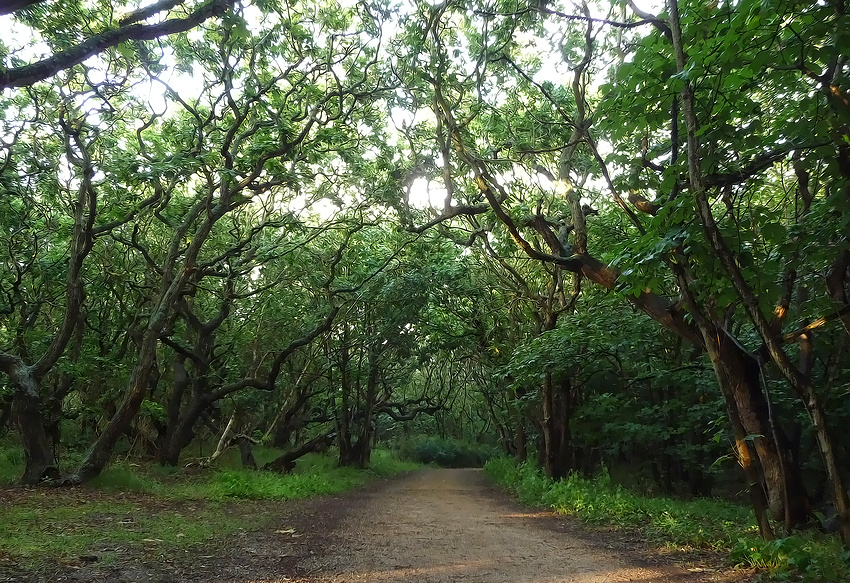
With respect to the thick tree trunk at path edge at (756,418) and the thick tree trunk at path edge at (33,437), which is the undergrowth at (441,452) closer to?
the thick tree trunk at path edge at (33,437)

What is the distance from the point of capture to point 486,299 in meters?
19.3

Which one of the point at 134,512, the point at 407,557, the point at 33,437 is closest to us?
the point at 407,557

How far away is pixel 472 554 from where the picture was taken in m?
6.88

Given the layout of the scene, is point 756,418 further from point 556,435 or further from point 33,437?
point 33,437

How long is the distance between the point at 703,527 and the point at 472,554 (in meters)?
3.56

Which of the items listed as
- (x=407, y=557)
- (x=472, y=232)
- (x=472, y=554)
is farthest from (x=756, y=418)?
(x=472, y=232)

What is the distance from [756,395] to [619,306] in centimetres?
632

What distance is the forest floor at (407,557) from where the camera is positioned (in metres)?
5.54

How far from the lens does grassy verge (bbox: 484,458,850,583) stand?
5539mm

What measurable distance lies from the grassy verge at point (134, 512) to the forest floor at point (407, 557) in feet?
1.27

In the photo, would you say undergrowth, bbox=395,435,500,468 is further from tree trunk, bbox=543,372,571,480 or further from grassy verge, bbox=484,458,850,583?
grassy verge, bbox=484,458,850,583

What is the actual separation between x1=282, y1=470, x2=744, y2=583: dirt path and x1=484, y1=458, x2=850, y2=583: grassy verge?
1.92 feet

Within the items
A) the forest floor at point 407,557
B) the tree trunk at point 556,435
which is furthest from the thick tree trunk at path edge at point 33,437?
the tree trunk at point 556,435

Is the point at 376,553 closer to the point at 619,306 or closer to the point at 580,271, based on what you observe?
the point at 580,271
